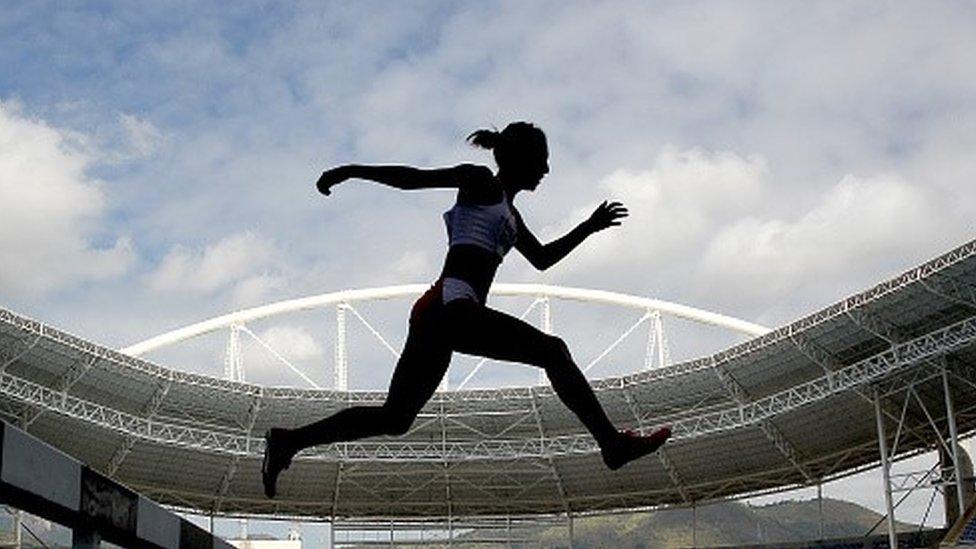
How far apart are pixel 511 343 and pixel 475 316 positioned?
0.52 feet

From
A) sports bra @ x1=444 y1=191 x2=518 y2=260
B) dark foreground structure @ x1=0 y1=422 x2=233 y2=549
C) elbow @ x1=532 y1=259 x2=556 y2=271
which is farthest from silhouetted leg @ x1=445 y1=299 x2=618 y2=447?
dark foreground structure @ x1=0 y1=422 x2=233 y2=549

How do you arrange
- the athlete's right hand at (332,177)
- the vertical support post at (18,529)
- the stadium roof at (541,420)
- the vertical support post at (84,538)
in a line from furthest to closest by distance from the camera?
→ 1. the stadium roof at (541,420)
2. the vertical support post at (84,538)
3. the vertical support post at (18,529)
4. the athlete's right hand at (332,177)

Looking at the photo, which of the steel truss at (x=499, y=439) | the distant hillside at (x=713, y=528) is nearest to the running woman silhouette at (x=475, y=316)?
the steel truss at (x=499, y=439)

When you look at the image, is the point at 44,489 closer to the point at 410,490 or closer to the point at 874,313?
the point at 874,313

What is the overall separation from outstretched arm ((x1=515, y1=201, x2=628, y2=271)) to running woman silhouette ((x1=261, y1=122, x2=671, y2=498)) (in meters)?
0.17

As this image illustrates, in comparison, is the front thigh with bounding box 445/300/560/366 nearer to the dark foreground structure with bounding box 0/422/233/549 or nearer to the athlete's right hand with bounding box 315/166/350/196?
the athlete's right hand with bounding box 315/166/350/196

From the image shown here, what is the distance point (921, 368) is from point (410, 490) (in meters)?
18.8

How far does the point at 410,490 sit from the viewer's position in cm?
4412

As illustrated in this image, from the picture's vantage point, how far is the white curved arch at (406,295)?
154 feet

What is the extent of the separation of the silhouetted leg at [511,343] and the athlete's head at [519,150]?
0.55 m

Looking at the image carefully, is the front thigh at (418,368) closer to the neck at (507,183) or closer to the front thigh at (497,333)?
the front thigh at (497,333)

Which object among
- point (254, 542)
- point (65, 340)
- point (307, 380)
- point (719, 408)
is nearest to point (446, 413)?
point (307, 380)

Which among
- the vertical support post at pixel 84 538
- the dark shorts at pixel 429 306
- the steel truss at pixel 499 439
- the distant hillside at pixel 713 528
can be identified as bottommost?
the vertical support post at pixel 84 538

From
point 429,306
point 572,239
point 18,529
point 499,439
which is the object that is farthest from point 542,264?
point 499,439
